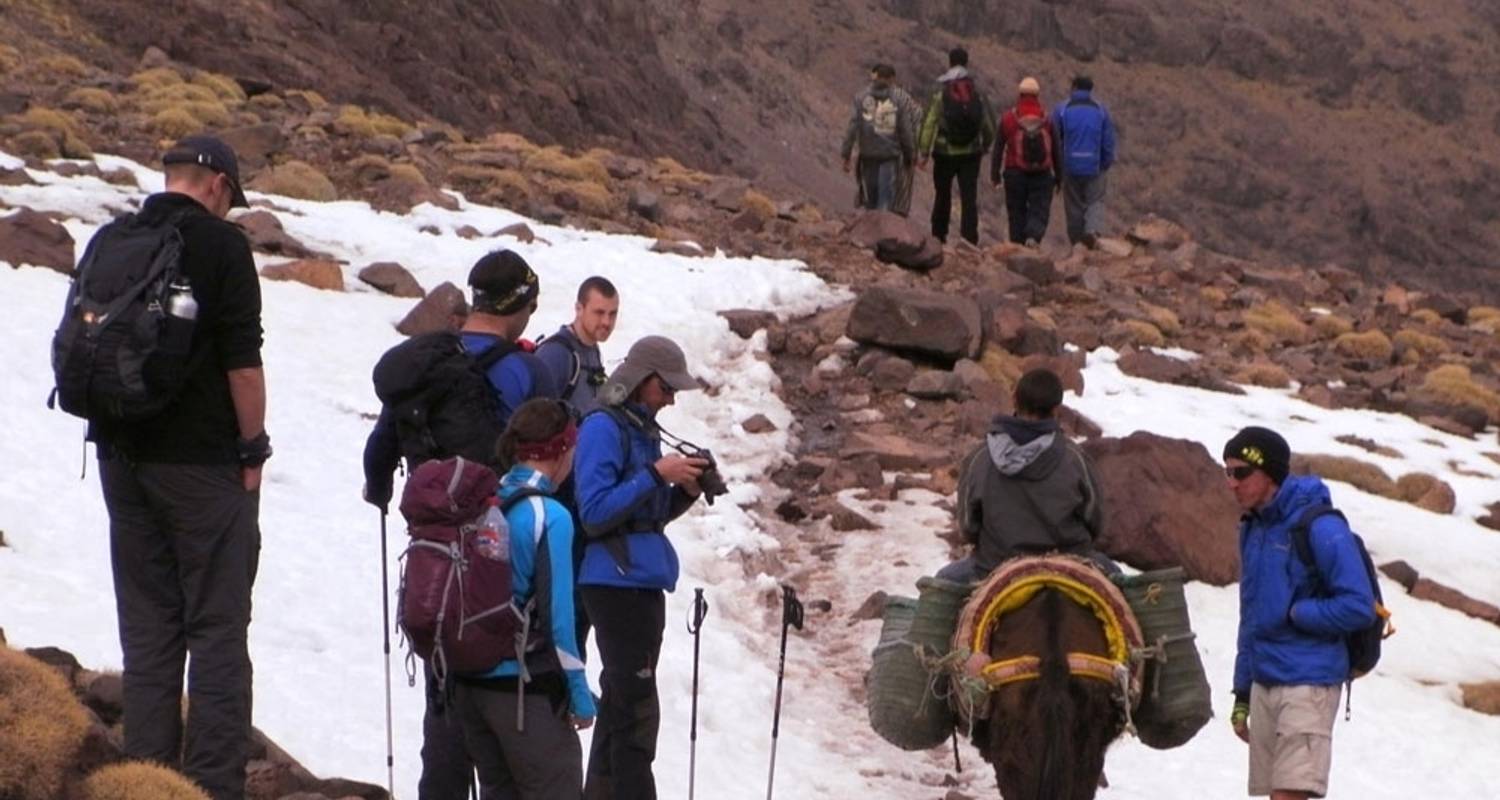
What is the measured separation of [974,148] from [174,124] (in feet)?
30.0

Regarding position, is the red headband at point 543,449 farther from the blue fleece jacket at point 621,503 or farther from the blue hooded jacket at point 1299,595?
the blue hooded jacket at point 1299,595

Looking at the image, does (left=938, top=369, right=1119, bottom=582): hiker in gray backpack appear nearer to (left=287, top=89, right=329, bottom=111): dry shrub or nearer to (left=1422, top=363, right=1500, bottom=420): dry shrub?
(left=1422, top=363, right=1500, bottom=420): dry shrub

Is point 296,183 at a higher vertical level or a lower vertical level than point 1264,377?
higher

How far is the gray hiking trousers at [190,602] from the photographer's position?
6863 millimetres

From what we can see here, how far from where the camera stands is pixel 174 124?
80.7 feet

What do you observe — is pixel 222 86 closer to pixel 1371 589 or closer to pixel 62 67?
pixel 62 67

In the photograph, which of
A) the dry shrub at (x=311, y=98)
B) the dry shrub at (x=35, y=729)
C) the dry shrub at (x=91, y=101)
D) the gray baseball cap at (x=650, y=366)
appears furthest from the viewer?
the dry shrub at (x=311, y=98)

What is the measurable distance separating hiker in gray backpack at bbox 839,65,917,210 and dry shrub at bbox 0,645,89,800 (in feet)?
52.0

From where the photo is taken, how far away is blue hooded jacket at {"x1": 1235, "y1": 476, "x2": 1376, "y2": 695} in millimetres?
8078

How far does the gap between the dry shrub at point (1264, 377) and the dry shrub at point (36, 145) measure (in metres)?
12.2

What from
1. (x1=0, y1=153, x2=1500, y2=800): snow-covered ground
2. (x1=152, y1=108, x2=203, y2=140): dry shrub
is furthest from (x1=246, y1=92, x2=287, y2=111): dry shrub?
(x1=0, y1=153, x2=1500, y2=800): snow-covered ground

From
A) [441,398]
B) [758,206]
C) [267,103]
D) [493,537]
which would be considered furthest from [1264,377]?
[493,537]

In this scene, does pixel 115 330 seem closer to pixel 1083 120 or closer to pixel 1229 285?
pixel 1083 120

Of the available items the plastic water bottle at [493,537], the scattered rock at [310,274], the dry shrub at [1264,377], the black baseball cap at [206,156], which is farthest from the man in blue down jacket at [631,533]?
the dry shrub at [1264,377]
